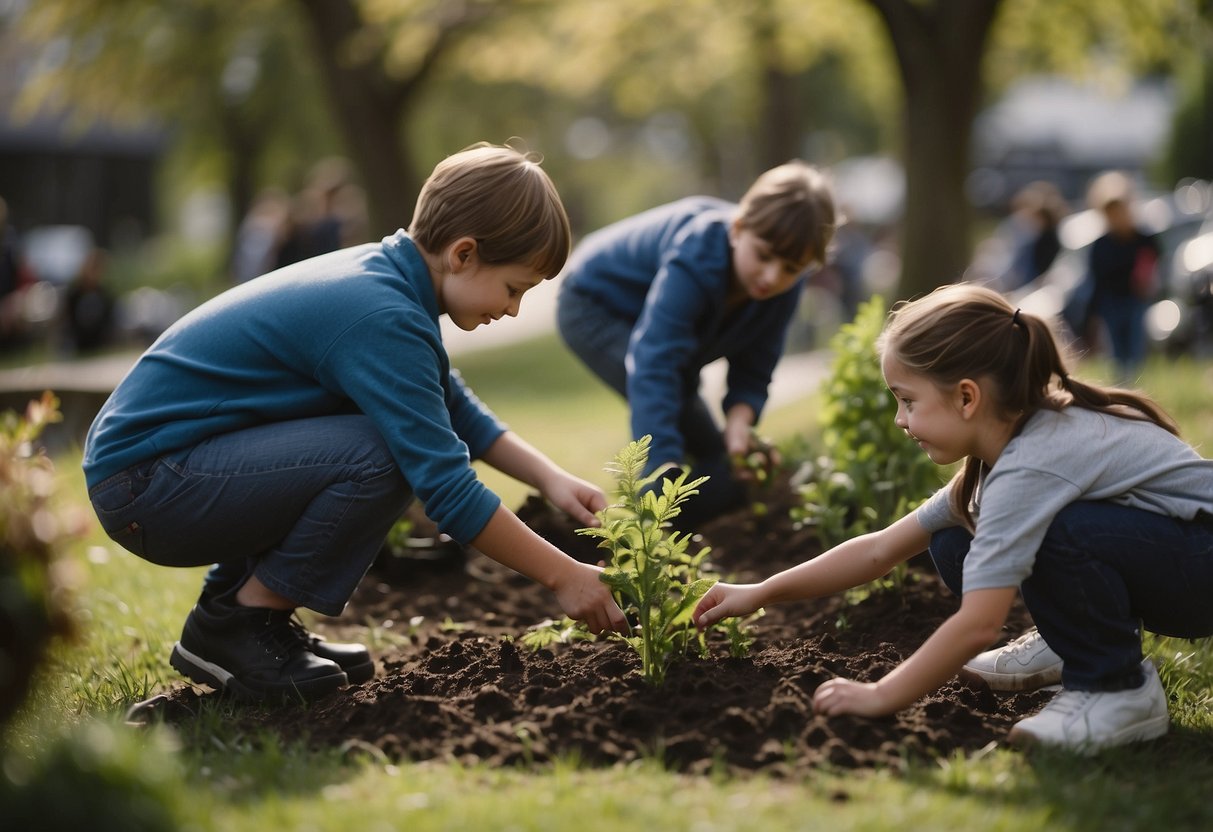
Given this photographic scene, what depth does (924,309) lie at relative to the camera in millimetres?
2857

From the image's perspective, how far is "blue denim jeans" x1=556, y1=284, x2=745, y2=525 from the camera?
4762 millimetres

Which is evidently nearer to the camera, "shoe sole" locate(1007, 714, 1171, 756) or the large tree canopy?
"shoe sole" locate(1007, 714, 1171, 756)

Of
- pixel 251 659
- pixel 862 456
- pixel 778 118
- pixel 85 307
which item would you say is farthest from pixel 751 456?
pixel 778 118

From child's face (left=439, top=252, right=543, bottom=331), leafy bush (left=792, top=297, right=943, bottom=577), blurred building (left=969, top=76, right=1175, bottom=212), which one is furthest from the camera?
Answer: blurred building (left=969, top=76, right=1175, bottom=212)

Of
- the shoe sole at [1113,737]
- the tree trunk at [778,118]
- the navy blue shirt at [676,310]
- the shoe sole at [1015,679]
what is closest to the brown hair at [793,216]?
the navy blue shirt at [676,310]

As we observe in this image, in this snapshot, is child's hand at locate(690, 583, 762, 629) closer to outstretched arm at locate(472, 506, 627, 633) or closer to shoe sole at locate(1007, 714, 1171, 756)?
outstretched arm at locate(472, 506, 627, 633)

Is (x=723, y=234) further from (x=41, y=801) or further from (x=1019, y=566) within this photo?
(x=41, y=801)

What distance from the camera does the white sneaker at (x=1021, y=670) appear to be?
3219 millimetres

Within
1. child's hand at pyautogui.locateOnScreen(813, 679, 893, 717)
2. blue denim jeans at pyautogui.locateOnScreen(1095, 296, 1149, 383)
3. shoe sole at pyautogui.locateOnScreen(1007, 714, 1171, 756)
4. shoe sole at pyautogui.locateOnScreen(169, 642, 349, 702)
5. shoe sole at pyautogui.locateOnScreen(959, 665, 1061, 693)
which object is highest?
child's hand at pyautogui.locateOnScreen(813, 679, 893, 717)

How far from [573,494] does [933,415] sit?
1.11 metres

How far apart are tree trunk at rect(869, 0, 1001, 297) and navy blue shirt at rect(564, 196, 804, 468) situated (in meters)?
5.79

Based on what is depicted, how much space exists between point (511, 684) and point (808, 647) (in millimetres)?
837

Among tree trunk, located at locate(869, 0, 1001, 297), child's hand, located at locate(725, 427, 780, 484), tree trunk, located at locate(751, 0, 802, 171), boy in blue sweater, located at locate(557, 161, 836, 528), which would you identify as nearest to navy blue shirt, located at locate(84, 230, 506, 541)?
boy in blue sweater, located at locate(557, 161, 836, 528)

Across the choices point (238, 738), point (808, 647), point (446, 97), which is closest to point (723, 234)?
point (808, 647)
